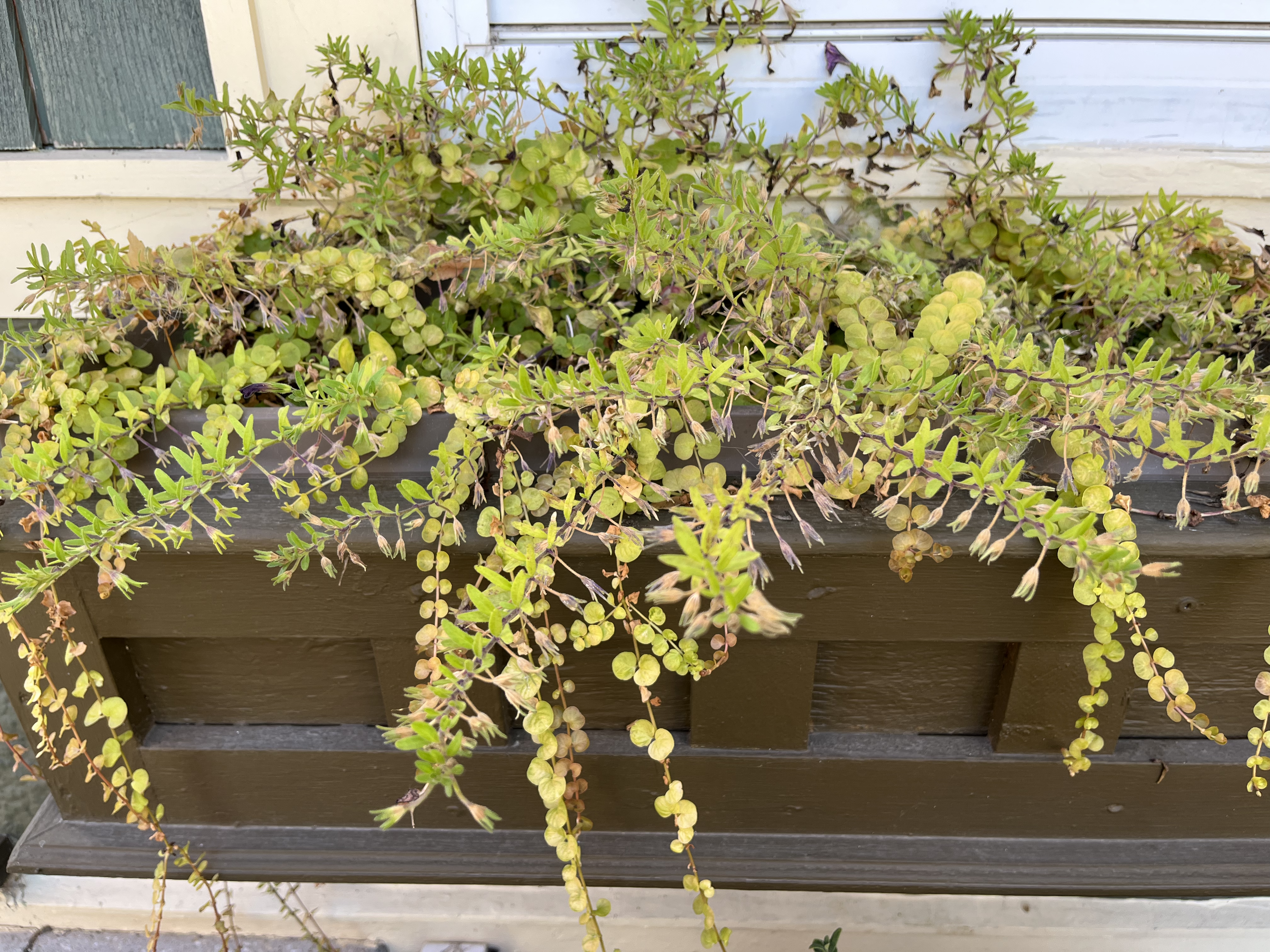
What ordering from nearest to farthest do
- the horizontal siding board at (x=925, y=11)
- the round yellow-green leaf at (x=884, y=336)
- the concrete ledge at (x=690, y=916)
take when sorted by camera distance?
1. the round yellow-green leaf at (x=884, y=336)
2. the horizontal siding board at (x=925, y=11)
3. the concrete ledge at (x=690, y=916)

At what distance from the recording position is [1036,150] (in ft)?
4.04

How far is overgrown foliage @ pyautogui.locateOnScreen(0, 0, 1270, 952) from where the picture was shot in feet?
2.43

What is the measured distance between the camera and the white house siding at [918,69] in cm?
116

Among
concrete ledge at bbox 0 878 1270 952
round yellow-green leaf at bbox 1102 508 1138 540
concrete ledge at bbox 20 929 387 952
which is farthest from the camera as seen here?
concrete ledge at bbox 20 929 387 952

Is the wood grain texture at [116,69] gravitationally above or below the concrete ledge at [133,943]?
above

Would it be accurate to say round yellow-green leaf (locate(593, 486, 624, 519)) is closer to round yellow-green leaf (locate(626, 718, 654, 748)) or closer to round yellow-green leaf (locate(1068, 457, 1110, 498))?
round yellow-green leaf (locate(626, 718, 654, 748))

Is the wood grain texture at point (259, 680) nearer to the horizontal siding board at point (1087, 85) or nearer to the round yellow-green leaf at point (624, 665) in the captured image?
the round yellow-green leaf at point (624, 665)

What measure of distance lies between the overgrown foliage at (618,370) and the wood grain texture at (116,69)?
78mm

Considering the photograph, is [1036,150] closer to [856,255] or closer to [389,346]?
[856,255]

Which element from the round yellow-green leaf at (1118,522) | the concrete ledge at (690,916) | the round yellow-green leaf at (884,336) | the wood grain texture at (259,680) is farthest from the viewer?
the concrete ledge at (690,916)

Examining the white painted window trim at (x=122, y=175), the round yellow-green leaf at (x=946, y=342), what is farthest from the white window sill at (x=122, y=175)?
the round yellow-green leaf at (x=946, y=342)

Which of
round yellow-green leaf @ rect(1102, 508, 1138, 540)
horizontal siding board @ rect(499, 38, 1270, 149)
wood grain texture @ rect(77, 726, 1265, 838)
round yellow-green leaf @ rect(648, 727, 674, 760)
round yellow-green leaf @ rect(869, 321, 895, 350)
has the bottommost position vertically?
wood grain texture @ rect(77, 726, 1265, 838)

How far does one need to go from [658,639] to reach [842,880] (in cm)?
55

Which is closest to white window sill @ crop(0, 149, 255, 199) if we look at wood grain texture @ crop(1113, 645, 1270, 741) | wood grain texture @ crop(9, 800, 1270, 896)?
wood grain texture @ crop(9, 800, 1270, 896)
